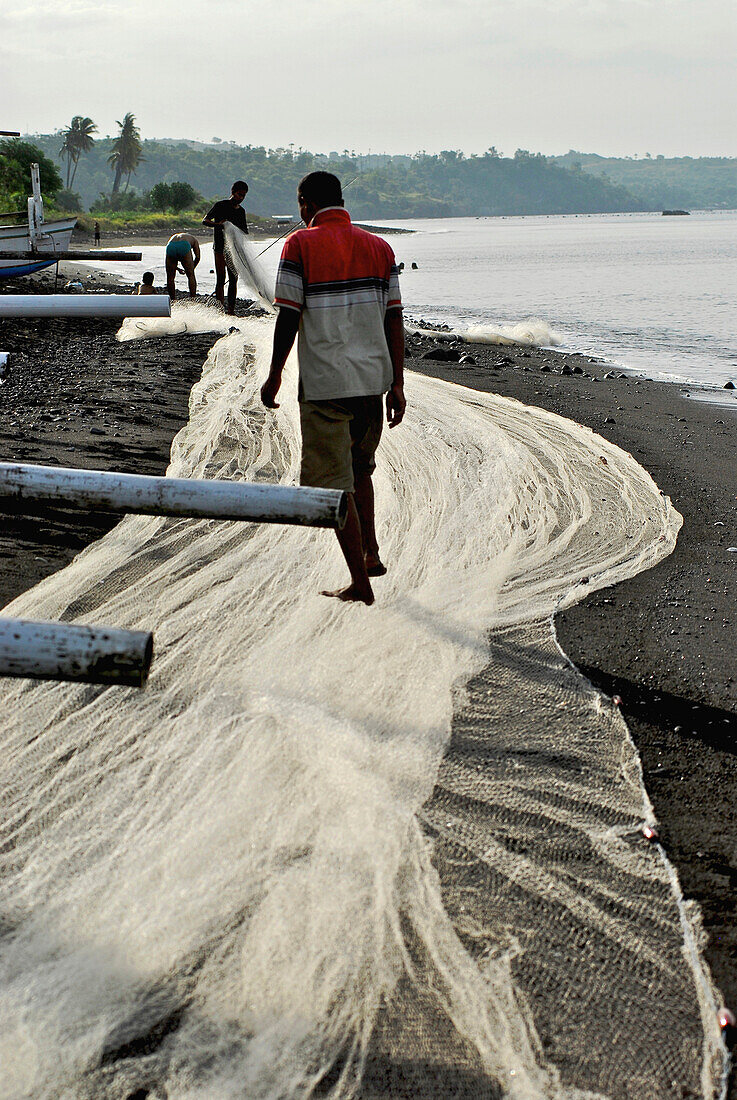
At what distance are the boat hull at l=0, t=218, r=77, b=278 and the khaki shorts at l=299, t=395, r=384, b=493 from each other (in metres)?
11.6

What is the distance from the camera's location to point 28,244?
18.0 meters

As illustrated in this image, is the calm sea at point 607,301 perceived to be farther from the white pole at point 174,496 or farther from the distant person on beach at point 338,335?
the white pole at point 174,496

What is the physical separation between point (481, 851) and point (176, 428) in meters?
5.03

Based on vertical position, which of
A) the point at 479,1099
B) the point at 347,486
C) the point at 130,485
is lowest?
the point at 479,1099

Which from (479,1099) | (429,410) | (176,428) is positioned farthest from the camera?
(429,410)

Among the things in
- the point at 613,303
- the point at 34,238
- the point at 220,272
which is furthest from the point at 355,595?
the point at 613,303

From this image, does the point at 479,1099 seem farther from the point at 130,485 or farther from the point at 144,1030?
the point at 130,485

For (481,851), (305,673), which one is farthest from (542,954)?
(305,673)

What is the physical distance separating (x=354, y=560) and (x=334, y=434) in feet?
1.70

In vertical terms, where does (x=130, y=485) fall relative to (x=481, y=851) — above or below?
above

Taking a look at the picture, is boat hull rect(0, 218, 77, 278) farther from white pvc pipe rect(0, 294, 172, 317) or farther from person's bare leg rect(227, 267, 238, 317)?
white pvc pipe rect(0, 294, 172, 317)

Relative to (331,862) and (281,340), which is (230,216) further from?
(331,862)

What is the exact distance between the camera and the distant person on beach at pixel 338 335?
3.36m

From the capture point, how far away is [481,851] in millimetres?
2219
